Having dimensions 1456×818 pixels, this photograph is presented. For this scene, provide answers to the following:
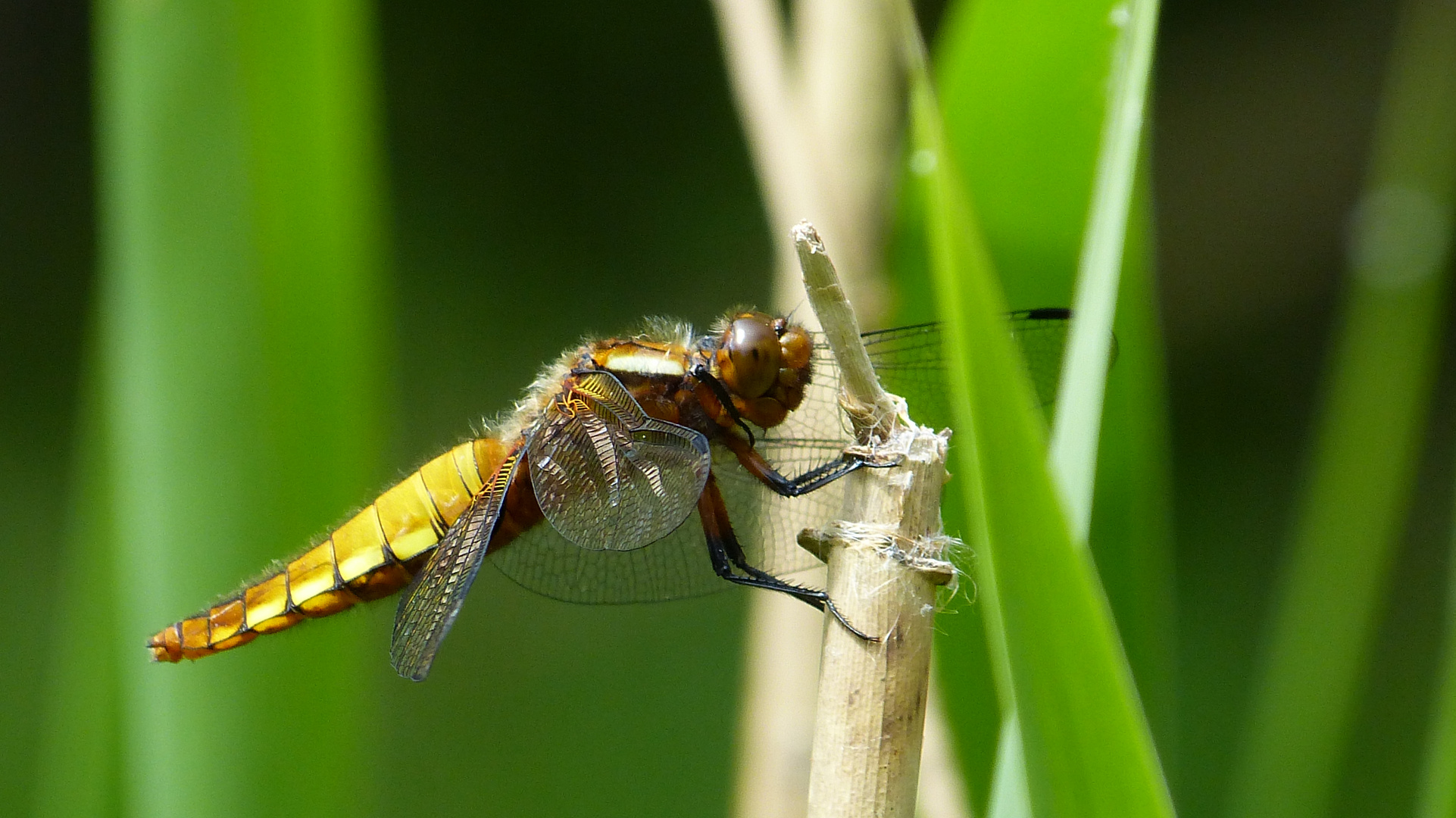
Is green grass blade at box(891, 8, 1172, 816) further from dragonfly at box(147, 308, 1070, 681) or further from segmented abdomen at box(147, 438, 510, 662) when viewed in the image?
segmented abdomen at box(147, 438, 510, 662)

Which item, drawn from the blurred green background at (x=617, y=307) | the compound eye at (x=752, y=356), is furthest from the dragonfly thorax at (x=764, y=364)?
the blurred green background at (x=617, y=307)

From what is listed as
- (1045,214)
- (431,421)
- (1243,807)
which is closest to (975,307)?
(1045,214)

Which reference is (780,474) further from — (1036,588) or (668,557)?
(1036,588)

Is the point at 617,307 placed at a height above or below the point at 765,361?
above

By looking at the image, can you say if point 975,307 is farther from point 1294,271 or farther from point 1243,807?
point 1294,271

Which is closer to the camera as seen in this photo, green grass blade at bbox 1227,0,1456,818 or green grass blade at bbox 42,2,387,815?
green grass blade at bbox 42,2,387,815

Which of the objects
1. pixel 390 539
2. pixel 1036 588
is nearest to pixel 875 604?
pixel 1036 588

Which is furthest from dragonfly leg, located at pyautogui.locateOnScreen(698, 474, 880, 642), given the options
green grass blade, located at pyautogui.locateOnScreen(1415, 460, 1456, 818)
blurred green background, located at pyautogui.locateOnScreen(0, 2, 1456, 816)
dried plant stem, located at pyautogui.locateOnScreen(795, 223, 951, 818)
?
blurred green background, located at pyautogui.locateOnScreen(0, 2, 1456, 816)
